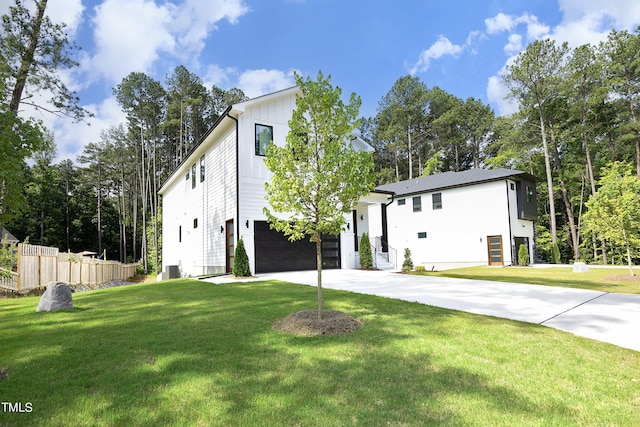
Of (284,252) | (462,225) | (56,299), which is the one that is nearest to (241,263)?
(284,252)

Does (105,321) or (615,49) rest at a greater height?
(615,49)

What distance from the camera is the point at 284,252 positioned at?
13.4 metres

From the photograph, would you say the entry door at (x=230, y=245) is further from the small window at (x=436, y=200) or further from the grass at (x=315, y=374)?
the small window at (x=436, y=200)

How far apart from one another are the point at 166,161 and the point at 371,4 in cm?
3141

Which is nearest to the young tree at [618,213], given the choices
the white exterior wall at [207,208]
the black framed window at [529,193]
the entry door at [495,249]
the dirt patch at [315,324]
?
the entry door at [495,249]

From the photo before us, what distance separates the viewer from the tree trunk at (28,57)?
10859mm

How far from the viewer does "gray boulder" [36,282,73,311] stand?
20.0 ft

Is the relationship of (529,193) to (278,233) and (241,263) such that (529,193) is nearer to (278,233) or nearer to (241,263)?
Answer: (278,233)

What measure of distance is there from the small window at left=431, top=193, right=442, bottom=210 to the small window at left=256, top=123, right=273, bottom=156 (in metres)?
14.4

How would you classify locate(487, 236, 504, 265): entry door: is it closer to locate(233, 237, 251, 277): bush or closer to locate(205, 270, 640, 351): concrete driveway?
locate(205, 270, 640, 351): concrete driveway

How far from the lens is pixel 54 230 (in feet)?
112

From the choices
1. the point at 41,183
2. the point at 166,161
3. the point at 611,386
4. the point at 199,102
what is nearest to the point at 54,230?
the point at 41,183

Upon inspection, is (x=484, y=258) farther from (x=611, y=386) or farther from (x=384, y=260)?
(x=611, y=386)

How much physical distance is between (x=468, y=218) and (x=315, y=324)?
65.0ft
